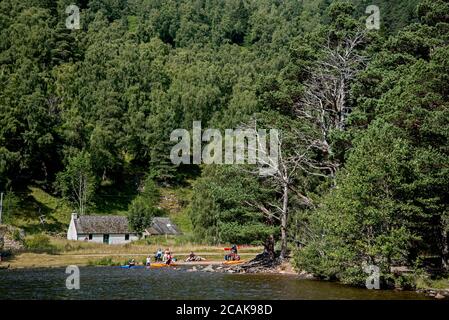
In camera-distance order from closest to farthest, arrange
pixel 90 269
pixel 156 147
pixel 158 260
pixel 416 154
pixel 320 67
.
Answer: pixel 416 154, pixel 90 269, pixel 320 67, pixel 158 260, pixel 156 147

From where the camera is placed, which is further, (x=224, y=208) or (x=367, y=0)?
(x=367, y=0)

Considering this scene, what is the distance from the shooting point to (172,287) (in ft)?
118

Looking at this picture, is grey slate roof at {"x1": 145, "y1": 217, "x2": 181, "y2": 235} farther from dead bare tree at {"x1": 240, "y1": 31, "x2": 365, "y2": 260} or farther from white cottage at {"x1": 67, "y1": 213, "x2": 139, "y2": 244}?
dead bare tree at {"x1": 240, "y1": 31, "x2": 365, "y2": 260}

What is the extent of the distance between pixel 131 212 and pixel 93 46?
256 ft

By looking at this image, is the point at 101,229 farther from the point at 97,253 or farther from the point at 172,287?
the point at 172,287

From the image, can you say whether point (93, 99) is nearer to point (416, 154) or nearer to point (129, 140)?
point (129, 140)

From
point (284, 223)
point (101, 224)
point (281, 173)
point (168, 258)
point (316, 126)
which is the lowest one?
point (168, 258)

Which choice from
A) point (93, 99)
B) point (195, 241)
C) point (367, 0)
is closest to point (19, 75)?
point (93, 99)

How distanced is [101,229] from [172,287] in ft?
163

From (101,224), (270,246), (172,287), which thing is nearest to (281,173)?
(270,246)

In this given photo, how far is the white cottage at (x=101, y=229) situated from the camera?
80.8 m

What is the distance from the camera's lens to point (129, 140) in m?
109

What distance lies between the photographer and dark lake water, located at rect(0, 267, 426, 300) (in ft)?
102

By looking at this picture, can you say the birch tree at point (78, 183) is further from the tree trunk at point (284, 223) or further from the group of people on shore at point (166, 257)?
the tree trunk at point (284, 223)
